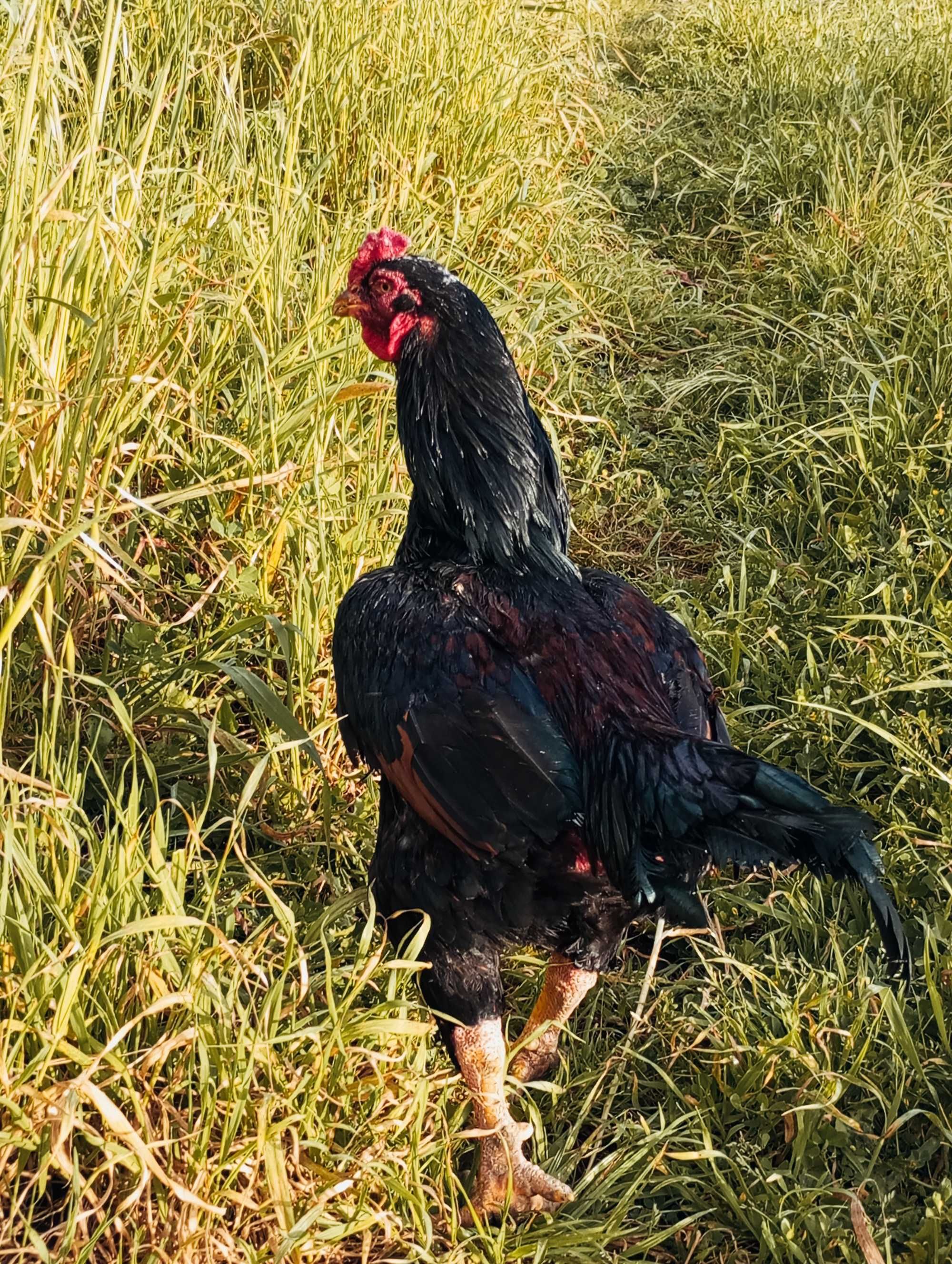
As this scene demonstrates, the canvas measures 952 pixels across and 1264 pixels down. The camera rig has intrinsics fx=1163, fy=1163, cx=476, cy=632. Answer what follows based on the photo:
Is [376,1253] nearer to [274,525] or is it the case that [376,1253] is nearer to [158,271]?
[274,525]

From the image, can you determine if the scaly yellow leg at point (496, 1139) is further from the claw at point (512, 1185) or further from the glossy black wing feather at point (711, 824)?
the glossy black wing feather at point (711, 824)

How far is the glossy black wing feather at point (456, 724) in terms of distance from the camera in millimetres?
2008

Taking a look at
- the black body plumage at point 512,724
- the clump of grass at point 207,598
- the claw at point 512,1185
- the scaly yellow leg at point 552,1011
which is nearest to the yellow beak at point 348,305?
the black body plumage at point 512,724

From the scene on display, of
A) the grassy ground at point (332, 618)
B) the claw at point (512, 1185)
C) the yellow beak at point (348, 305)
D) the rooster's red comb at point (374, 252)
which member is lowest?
the claw at point (512, 1185)

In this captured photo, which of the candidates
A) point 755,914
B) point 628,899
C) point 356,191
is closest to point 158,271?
point 356,191

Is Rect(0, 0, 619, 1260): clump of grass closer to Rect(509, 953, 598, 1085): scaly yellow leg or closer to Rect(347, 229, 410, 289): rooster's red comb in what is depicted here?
Rect(509, 953, 598, 1085): scaly yellow leg

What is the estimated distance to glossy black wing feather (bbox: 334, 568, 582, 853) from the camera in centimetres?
201

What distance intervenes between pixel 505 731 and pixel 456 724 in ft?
0.30

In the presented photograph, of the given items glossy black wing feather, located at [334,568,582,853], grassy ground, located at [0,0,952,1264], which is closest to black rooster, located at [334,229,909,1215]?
glossy black wing feather, located at [334,568,582,853]

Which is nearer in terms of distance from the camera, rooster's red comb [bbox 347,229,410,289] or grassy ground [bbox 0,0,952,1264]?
grassy ground [bbox 0,0,952,1264]

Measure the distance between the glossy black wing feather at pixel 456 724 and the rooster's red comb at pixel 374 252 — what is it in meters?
0.74

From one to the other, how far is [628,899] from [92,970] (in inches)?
34.6

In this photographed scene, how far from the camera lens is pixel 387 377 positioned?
3240 millimetres

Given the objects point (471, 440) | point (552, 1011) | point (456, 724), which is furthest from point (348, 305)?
point (552, 1011)
